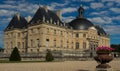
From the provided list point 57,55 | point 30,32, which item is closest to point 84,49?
point 30,32

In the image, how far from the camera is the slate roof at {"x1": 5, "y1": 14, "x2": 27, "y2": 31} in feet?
178

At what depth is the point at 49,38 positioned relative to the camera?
46594 millimetres

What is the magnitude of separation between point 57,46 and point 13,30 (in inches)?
486

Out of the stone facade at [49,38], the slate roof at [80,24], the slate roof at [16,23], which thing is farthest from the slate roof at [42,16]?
the slate roof at [80,24]

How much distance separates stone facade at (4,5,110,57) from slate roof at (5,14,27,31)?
80 centimetres

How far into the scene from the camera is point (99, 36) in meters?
62.6

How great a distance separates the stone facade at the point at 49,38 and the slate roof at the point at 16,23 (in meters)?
0.80

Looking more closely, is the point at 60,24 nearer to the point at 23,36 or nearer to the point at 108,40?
the point at 23,36

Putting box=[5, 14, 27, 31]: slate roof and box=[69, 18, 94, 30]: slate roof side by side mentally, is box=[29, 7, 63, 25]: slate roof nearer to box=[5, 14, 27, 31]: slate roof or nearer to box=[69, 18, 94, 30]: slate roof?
box=[5, 14, 27, 31]: slate roof

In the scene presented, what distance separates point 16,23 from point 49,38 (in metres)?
11.9

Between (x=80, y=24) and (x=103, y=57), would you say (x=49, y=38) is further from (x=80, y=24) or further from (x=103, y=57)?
(x=103, y=57)

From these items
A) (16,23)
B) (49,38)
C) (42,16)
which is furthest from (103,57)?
(16,23)

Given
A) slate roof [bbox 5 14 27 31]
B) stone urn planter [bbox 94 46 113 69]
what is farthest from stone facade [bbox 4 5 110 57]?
stone urn planter [bbox 94 46 113 69]

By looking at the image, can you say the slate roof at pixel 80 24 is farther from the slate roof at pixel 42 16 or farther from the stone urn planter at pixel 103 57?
the stone urn planter at pixel 103 57
